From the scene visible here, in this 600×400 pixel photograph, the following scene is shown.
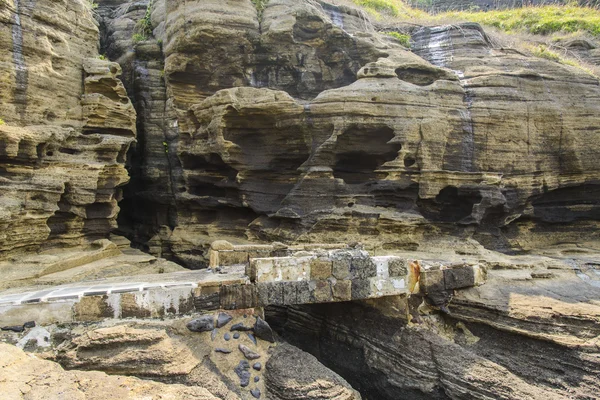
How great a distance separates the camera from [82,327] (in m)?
6.48

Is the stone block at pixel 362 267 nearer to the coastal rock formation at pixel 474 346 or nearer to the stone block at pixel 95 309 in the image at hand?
the coastal rock formation at pixel 474 346

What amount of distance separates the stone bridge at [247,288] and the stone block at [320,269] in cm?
2

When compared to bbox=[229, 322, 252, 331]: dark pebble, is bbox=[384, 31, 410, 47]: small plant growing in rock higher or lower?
higher

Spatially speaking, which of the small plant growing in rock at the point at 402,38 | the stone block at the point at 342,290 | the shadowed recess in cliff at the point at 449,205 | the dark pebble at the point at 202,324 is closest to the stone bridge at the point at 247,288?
the stone block at the point at 342,290

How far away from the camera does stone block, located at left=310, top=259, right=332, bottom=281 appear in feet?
25.9

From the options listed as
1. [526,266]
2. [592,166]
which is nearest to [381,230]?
[526,266]

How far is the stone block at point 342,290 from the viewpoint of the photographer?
7926mm

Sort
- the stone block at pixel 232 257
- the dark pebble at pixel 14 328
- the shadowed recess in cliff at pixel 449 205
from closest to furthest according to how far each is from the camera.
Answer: the dark pebble at pixel 14 328
the stone block at pixel 232 257
the shadowed recess in cliff at pixel 449 205

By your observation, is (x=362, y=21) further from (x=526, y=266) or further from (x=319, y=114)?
(x=526, y=266)

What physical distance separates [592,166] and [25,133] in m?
16.3

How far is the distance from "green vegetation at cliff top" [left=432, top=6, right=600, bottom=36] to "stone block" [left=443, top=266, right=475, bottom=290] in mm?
14121

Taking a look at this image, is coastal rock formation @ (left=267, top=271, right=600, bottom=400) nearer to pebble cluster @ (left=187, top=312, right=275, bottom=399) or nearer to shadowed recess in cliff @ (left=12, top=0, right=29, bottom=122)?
pebble cluster @ (left=187, top=312, right=275, bottom=399)

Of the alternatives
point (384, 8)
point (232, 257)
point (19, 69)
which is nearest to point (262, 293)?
point (232, 257)

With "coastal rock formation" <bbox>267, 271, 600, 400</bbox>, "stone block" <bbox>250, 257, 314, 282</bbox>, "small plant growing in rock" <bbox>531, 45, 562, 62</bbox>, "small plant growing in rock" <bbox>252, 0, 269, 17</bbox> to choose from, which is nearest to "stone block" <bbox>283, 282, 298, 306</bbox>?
"stone block" <bbox>250, 257, 314, 282</bbox>
